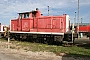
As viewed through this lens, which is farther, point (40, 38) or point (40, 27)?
point (40, 27)

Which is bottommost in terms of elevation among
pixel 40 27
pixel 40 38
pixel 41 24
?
pixel 40 38

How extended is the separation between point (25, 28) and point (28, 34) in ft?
3.89

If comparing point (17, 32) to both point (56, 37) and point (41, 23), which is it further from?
point (56, 37)

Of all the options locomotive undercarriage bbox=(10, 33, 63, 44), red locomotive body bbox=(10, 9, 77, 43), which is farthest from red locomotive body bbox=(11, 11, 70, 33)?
locomotive undercarriage bbox=(10, 33, 63, 44)

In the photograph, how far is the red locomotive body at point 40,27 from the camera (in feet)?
63.4

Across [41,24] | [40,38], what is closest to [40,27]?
[41,24]

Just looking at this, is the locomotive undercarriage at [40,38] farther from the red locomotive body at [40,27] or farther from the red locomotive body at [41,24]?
the red locomotive body at [41,24]

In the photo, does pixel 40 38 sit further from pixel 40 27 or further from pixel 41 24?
pixel 41 24

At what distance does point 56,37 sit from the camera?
741 inches

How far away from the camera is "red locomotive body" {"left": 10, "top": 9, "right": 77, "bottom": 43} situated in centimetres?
1933

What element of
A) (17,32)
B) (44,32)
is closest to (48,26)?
(44,32)

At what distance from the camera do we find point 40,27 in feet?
68.2

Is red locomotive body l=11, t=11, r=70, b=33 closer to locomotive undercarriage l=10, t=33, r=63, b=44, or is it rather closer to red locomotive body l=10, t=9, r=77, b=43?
red locomotive body l=10, t=9, r=77, b=43

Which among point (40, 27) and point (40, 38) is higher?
point (40, 27)
